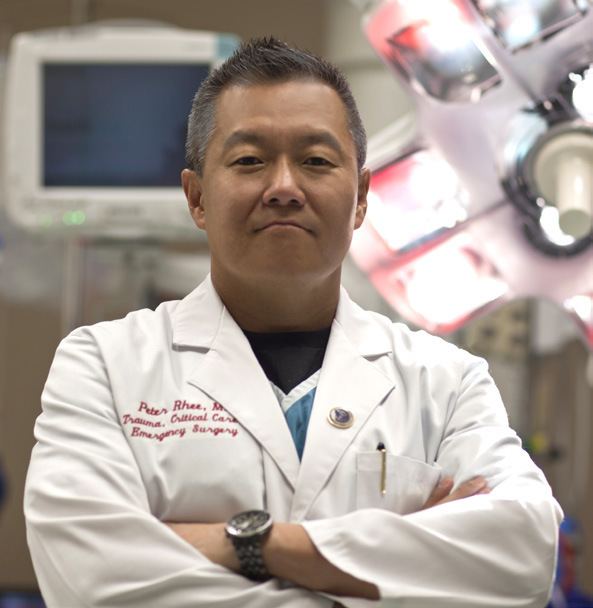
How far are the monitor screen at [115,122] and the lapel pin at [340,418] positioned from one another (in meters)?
1.50

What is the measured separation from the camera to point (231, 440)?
4.91ft

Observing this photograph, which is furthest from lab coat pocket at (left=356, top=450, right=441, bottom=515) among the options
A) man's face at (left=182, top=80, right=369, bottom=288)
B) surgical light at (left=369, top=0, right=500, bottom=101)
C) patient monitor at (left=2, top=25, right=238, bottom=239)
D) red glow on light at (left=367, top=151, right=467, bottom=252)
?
patient monitor at (left=2, top=25, right=238, bottom=239)

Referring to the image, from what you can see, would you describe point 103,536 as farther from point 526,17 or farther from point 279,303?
point 526,17

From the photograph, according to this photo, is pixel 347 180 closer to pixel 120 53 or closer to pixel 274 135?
pixel 274 135

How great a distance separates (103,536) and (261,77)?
65 centimetres

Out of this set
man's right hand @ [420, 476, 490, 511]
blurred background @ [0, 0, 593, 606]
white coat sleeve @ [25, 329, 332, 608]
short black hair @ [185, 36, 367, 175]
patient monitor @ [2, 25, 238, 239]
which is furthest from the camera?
patient monitor @ [2, 25, 238, 239]

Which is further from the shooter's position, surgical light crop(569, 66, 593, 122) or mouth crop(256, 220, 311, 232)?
surgical light crop(569, 66, 593, 122)

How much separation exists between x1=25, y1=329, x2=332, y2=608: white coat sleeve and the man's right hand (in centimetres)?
22

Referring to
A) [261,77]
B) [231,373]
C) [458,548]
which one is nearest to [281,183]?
[261,77]

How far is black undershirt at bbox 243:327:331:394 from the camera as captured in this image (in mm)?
1615

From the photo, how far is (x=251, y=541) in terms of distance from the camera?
4.50 ft

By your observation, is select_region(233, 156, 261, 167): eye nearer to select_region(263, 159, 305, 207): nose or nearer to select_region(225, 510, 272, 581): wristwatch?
select_region(263, 159, 305, 207): nose

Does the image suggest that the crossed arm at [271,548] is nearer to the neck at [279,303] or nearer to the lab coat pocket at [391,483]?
the lab coat pocket at [391,483]

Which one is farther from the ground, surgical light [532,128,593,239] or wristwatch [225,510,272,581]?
surgical light [532,128,593,239]
